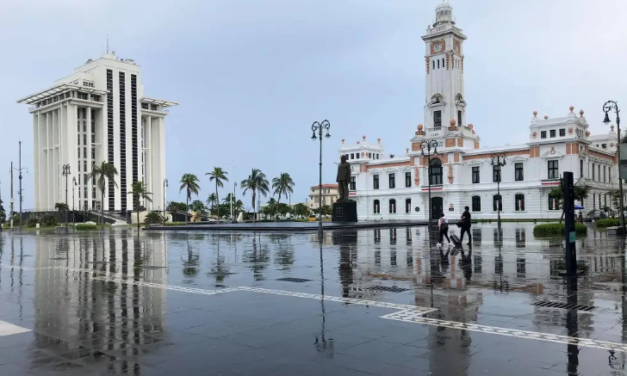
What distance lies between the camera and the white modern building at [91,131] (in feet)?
328

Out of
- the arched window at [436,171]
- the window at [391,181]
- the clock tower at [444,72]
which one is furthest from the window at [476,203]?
the window at [391,181]

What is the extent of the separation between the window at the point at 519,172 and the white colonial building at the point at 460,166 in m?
0.13

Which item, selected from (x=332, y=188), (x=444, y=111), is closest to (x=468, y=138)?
(x=444, y=111)

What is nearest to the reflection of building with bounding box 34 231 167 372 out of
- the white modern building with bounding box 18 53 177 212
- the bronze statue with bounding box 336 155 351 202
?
the bronze statue with bounding box 336 155 351 202

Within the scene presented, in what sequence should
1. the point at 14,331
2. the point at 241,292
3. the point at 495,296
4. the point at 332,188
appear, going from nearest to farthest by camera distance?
the point at 14,331 < the point at 495,296 < the point at 241,292 < the point at 332,188

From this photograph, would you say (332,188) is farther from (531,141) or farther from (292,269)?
(292,269)

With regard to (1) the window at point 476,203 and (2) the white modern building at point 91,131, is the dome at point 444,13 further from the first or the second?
(2) the white modern building at point 91,131

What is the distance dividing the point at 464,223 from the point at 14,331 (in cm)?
2000

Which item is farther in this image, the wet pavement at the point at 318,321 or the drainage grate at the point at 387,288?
the drainage grate at the point at 387,288

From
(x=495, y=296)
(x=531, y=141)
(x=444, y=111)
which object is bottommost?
(x=495, y=296)

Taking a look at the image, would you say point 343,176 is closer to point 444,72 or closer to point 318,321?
point 318,321

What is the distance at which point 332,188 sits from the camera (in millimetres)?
179500

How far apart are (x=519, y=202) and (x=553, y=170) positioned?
6029 millimetres

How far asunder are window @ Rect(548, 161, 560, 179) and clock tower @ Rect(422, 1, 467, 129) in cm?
1585
